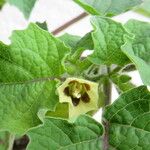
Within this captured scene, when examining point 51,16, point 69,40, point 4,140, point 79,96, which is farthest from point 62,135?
point 51,16

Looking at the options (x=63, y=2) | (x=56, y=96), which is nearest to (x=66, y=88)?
(x=56, y=96)

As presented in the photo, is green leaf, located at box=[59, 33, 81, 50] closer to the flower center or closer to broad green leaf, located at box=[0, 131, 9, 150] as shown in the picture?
the flower center

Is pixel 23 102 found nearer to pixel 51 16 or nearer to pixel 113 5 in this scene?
pixel 113 5

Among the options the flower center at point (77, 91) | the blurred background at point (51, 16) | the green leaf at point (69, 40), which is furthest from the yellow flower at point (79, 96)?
the blurred background at point (51, 16)

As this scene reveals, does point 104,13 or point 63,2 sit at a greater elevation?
point 63,2

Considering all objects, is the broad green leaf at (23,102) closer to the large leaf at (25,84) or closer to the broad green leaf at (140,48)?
the large leaf at (25,84)

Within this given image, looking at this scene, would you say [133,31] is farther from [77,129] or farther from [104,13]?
[77,129]

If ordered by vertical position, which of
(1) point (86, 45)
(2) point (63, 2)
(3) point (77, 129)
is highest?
(2) point (63, 2)

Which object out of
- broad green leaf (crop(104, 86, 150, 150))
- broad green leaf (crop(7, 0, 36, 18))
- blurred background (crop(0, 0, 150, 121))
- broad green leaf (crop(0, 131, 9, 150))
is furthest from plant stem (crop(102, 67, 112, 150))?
blurred background (crop(0, 0, 150, 121))
